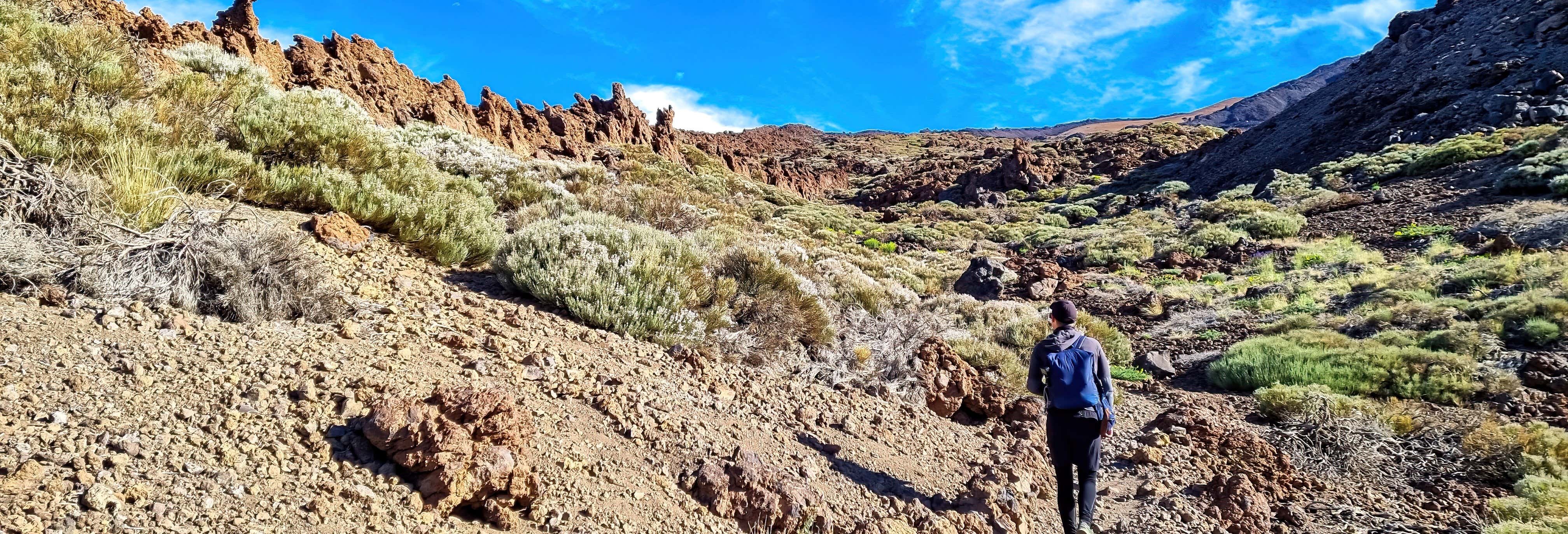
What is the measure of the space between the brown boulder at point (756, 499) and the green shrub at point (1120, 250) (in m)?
14.4

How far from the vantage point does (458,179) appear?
24.6 ft

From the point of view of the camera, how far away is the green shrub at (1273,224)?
53.3 ft

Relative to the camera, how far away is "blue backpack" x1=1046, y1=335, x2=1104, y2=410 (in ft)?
12.4

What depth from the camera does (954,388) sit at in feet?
17.6

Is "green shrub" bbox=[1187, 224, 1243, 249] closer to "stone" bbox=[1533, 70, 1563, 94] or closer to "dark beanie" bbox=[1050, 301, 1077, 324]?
"dark beanie" bbox=[1050, 301, 1077, 324]

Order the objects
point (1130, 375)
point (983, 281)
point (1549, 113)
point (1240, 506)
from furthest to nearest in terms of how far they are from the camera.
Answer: point (1549, 113)
point (983, 281)
point (1130, 375)
point (1240, 506)

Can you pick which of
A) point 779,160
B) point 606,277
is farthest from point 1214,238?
point 779,160

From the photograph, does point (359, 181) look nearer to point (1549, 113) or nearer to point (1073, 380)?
point (1073, 380)

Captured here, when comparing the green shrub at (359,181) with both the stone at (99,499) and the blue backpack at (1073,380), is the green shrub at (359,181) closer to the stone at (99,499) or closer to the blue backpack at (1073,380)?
the stone at (99,499)

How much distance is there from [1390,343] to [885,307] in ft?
17.8

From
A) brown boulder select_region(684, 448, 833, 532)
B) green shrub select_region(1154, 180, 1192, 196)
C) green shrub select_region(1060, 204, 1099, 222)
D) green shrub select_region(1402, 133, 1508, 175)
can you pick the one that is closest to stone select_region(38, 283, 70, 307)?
brown boulder select_region(684, 448, 833, 532)

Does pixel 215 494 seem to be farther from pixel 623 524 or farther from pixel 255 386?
pixel 623 524

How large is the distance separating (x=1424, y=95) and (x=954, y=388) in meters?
35.0

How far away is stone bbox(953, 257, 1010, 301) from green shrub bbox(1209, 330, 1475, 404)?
14.0 feet
